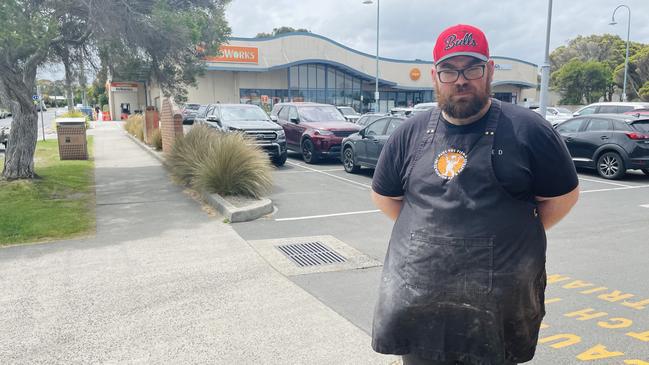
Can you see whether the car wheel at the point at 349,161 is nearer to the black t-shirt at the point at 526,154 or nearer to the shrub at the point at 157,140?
the shrub at the point at 157,140

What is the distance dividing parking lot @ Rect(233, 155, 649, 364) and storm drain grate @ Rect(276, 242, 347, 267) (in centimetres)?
39

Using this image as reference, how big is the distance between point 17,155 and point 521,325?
1068 centimetres

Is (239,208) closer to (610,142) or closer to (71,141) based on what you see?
(610,142)

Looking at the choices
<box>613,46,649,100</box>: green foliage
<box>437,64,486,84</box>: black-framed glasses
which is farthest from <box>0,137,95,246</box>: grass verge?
<box>613,46,649,100</box>: green foliage

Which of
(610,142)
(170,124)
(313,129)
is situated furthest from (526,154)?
(313,129)

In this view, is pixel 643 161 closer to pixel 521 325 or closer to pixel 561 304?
pixel 561 304

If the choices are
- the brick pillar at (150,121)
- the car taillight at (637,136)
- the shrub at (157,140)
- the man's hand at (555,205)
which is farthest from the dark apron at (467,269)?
the brick pillar at (150,121)

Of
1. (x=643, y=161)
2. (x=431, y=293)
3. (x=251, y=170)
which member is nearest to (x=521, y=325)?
(x=431, y=293)

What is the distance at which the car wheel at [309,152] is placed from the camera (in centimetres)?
1555

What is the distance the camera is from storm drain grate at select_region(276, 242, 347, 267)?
584cm

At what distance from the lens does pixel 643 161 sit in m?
12.0

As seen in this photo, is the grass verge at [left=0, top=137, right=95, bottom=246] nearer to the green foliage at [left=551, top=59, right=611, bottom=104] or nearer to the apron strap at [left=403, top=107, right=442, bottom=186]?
the apron strap at [left=403, top=107, right=442, bottom=186]

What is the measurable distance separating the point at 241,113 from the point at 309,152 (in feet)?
7.89

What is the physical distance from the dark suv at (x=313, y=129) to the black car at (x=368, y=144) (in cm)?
123
